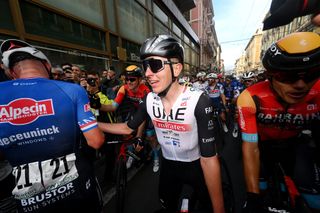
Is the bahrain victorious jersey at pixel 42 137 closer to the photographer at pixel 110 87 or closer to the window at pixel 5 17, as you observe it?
the photographer at pixel 110 87

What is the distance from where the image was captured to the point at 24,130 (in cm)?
132

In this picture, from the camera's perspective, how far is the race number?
136cm

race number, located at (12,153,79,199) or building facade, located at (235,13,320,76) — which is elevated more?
building facade, located at (235,13,320,76)

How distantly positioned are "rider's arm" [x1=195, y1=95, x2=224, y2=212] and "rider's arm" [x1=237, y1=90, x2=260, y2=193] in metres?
0.36

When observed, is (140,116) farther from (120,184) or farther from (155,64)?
(120,184)

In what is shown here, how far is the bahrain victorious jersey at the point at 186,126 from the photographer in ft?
5.16

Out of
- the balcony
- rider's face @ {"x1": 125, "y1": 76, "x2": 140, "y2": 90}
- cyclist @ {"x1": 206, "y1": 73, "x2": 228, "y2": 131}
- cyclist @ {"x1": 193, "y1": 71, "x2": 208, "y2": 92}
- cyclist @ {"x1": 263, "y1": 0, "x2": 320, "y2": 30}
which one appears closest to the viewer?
cyclist @ {"x1": 263, "y1": 0, "x2": 320, "y2": 30}

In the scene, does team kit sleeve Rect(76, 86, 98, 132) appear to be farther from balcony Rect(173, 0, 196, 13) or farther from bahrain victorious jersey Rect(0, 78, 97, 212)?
balcony Rect(173, 0, 196, 13)

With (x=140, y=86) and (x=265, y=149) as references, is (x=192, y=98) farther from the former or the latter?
(x=140, y=86)

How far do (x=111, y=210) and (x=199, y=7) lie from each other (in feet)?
168

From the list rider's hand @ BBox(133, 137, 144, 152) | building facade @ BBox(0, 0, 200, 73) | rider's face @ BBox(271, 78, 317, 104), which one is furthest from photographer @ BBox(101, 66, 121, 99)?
rider's face @ BBox(271, 78, 317, 104)

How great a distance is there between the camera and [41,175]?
139cm

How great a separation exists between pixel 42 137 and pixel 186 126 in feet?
3.98

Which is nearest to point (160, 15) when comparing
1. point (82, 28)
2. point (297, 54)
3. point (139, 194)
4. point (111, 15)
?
point (111, 15)
